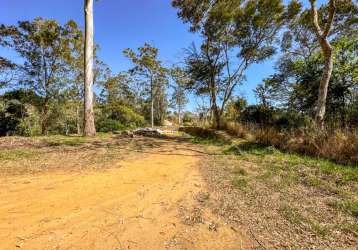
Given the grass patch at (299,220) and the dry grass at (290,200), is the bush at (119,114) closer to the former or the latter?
the dry grass at (290,200)

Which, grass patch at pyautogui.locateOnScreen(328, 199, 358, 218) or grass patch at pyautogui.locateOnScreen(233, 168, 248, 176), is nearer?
grass patch at pyautogui.locateOnScreen(328, 199, 358, 218)

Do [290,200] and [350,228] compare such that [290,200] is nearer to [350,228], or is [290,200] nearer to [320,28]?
[350,228]

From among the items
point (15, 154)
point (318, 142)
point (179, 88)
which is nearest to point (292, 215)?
point (318, 142)

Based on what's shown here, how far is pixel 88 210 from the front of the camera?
239 centimetres

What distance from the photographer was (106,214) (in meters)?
2.32

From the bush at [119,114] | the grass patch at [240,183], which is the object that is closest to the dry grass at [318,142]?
the grass patch at [240,183]

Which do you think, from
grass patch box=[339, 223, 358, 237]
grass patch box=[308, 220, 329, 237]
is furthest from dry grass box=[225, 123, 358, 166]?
grass patch box=[308, 220, 329, 237]

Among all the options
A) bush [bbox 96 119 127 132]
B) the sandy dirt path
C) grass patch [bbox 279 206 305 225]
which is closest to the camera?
the sandy dirt path

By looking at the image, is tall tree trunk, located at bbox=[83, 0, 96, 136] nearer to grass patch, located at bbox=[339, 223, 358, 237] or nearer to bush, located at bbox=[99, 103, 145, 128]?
grass patch, located at bbox=[339, 223, 358, 237]

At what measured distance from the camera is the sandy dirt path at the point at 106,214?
1855 mm

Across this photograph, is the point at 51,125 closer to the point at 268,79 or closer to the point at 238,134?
the point at 238,134

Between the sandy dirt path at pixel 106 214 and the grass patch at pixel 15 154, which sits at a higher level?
the grass patch at pixel 15 154

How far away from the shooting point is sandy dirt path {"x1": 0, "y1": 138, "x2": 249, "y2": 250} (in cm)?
186

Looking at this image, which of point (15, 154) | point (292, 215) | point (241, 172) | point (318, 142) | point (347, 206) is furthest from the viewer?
point (318, 142)
